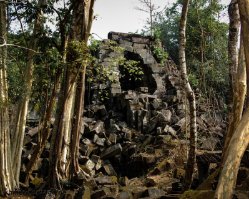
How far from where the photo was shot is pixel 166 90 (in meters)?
18.5

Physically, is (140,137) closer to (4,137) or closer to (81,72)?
(81,72)

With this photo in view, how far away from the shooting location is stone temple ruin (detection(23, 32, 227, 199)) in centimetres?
955

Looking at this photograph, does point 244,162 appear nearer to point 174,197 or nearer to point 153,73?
point 174,197

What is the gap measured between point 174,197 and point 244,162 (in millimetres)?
1514

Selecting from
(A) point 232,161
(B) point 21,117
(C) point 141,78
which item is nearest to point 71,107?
(B) point 21,117

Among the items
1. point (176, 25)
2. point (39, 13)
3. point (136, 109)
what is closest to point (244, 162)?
point (39, 13)

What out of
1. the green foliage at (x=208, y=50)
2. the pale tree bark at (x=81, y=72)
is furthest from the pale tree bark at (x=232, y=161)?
the green foliage at (x=208, y=50)

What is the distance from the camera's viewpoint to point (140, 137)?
14383 mm

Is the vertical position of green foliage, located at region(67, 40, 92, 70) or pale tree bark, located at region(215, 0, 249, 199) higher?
green foliage, located at region(67, 40, 92, 70)

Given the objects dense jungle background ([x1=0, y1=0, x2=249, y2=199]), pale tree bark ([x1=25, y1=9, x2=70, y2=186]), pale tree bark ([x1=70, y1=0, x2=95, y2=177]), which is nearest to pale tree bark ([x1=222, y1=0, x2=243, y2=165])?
dense jungle background ([x1=0, y1=0, x2=249, y2=199])

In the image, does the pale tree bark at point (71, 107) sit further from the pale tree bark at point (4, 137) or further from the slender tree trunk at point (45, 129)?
the pale tree bark at point (4, 137)

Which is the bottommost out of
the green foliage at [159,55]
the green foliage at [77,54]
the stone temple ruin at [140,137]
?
the stone temple ruin at [140,137]

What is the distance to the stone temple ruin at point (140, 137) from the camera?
9.55 m

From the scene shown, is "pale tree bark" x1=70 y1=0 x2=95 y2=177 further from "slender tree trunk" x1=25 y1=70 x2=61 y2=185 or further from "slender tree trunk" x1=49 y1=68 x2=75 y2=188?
"slender tree trunk" x1=25 y1=70 x2=61 y2=185
